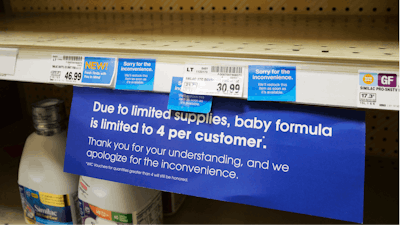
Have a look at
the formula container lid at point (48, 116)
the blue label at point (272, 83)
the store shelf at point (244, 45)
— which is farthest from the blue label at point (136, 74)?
the formula container lid at point (48, 116)

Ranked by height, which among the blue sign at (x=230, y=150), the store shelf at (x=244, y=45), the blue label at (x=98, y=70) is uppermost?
the store shelf at (x=244, y=45)

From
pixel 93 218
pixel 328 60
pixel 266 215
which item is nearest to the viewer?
pixel 328 60

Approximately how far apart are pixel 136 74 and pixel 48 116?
39 centimetres

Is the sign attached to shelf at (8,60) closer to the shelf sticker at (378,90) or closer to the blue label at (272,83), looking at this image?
the blue label at (272,83)

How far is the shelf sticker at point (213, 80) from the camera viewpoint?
0.51 metres

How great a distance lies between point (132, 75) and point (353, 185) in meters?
0.46

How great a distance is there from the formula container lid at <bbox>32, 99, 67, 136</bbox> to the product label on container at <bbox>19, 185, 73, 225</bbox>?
0.57 feet

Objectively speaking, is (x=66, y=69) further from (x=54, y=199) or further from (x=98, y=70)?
(x=54, y=199)

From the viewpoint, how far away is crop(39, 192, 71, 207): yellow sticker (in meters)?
0.78

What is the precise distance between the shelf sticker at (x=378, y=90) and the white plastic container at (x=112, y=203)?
0.55 m

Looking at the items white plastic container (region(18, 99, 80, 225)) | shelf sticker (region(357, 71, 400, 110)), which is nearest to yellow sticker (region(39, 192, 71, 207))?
white plastic container (region(18, 99, 80, 225))

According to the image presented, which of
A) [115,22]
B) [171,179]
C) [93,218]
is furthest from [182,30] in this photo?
[93,218]

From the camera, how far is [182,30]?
82 centimetres

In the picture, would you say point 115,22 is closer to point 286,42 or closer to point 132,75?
point 132,75
